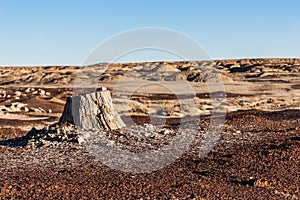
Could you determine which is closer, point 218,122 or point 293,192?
point 293,192

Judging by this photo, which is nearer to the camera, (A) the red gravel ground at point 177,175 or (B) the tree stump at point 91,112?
(A) the red gravel ground at point 177,175

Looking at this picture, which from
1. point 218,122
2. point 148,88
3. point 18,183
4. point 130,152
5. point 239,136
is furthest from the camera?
point 148,88

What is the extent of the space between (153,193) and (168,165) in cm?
323

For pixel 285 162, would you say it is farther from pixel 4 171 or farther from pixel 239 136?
pixel 4 171

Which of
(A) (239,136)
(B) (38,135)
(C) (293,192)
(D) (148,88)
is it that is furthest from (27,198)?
(D) (148,88)

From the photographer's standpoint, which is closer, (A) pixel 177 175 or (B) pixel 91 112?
(A) pixel 177 175

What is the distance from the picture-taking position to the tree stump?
17.6 meters

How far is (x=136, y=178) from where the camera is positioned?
1112cm

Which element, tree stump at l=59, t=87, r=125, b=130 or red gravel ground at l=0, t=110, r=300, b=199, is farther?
tree stump at l=59, t=87, r=125, b=130

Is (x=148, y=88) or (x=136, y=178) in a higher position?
(x=136, y=178)

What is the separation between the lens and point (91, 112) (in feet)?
58.7

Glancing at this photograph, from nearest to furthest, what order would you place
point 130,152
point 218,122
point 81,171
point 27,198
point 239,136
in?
point 27,198, point 81,171, point 130,152, point 239,136, point 218,122

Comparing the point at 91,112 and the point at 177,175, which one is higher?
the point at 91,112

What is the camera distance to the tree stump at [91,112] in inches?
694
